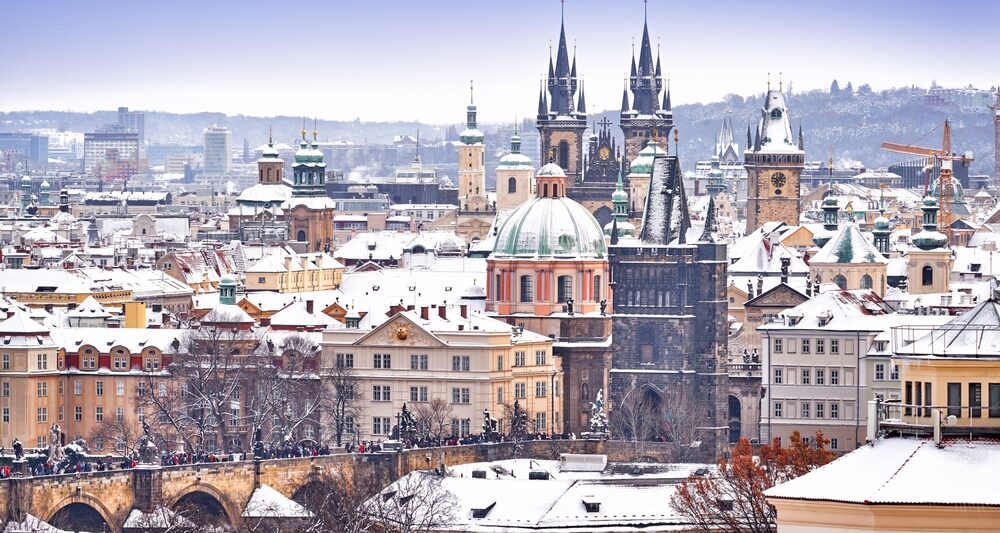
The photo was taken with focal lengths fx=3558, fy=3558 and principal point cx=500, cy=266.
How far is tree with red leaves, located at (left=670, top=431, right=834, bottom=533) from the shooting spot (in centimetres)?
6888

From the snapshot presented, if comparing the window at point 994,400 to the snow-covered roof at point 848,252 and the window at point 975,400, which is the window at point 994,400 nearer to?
the window at point 975,400

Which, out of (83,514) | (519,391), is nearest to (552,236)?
(519,391)

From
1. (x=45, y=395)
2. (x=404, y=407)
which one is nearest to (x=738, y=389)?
(x=404, y=407)

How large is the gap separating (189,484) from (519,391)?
31.1 m

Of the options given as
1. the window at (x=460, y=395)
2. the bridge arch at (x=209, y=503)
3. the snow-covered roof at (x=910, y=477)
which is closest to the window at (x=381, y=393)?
the window at (x=460, y=395)

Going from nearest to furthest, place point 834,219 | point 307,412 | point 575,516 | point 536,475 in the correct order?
point 575,516 → point 536,475 → point 307,412 → point 834,219

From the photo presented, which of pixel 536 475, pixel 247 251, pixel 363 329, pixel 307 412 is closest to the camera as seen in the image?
pixel 536 475

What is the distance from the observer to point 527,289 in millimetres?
134500

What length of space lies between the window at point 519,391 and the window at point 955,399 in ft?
283

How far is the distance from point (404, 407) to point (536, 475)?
29473 mm

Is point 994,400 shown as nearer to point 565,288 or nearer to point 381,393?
point 381,393

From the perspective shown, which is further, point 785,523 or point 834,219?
point 834,219

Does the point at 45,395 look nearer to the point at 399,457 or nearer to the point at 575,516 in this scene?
the point at 399,457

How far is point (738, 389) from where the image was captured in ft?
431
